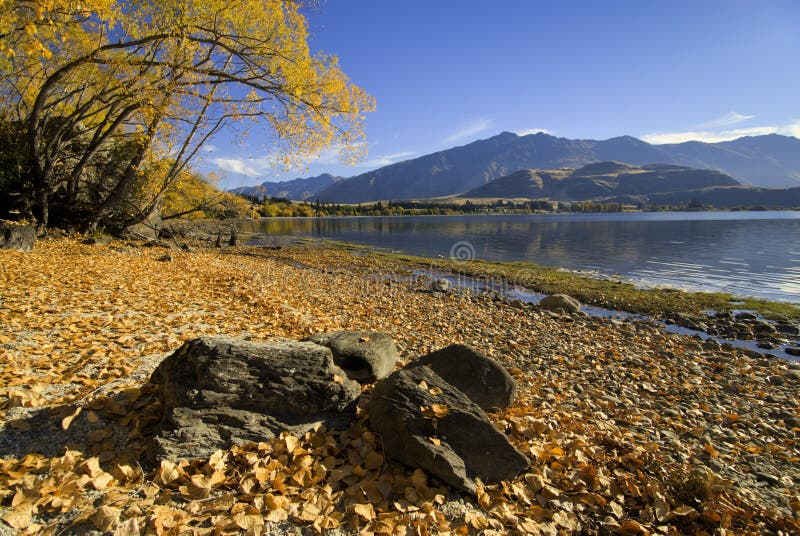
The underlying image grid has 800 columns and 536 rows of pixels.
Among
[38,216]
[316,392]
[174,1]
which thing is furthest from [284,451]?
[38,216]

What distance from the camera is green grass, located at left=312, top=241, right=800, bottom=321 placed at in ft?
73.9

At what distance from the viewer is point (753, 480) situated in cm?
682

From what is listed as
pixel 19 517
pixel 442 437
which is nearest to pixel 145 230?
pixel 19 517

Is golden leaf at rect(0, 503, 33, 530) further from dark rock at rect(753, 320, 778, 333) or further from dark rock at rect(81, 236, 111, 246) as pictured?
dark rock at rect(753, 320, 778, 333)

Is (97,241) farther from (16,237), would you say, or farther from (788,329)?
(788,329)

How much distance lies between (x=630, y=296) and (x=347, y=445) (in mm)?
25971

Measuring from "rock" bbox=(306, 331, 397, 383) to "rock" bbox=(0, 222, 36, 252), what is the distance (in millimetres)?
18548

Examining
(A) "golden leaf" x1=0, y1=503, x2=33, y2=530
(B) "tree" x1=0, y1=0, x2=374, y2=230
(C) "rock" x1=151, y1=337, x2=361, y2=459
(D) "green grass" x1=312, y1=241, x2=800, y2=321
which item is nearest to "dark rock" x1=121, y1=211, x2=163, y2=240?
(B) "tree" x1=0, y1=0, x2=374, y2=230

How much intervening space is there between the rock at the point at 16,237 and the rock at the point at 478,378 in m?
21.2

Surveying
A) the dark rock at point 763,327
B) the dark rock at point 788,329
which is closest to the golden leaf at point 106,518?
the dark rock at point 763,327

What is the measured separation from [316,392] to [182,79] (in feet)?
61.0

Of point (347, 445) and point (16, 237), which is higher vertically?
point (16, 237)

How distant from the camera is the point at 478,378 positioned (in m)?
7.87

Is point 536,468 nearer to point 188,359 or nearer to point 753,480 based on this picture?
point 753,480
